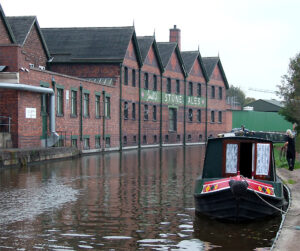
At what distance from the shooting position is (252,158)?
15.3m

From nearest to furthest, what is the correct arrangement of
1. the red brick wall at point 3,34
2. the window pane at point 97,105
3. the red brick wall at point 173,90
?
the red brick wall at point 3,34
the window pane at point 97,105
the red brick wall at point 173,90

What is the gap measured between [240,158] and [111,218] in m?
3.78

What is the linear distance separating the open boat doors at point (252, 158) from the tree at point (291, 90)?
29.4 meters

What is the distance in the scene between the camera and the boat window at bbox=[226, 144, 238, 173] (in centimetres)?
1530

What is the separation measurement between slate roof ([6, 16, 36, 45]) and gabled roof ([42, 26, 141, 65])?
582 cm

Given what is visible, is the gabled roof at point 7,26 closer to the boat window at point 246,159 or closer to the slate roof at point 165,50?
the slate roof at point 165,50

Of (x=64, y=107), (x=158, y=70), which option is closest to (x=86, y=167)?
(x=64, y=107)

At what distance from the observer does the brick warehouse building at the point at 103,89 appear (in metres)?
33.3

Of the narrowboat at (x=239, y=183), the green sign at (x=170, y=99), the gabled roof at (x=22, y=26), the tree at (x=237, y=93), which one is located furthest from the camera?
the tree at (x=237, y=93)

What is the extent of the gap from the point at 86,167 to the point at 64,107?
10383 millimetres

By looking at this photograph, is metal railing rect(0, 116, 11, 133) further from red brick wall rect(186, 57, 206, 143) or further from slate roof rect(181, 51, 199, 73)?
slate roof rect(181, 51, 199, 73)

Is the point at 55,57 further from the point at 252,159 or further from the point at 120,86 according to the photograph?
the point at 252,159

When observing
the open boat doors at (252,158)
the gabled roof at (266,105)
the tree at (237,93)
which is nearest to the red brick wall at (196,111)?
the gabled roof at (266,105)

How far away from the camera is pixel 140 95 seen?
52562 millimetres
